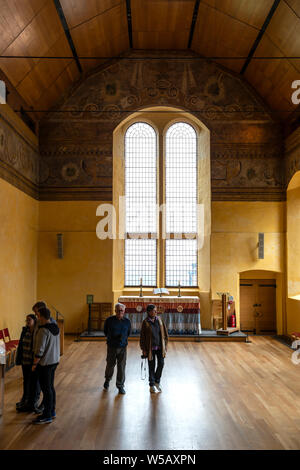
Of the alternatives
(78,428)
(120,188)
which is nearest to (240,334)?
(120,188)

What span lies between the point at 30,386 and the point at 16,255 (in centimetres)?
549

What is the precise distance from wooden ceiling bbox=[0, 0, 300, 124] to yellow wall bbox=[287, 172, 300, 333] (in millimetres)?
2670

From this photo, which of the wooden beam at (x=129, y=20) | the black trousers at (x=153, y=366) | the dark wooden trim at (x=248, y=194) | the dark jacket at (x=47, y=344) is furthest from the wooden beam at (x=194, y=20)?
the dark jacket at (x=47, y=344)

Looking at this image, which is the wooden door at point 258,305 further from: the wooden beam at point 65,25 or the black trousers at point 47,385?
the wooden beam at point 65,25

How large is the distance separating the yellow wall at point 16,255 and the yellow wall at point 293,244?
856 centimetres

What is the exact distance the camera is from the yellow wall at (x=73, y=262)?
1320 cm

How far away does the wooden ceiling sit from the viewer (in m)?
9.68

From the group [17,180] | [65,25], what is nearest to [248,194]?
[17,180]

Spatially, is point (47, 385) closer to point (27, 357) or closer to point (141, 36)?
point (27, 357)

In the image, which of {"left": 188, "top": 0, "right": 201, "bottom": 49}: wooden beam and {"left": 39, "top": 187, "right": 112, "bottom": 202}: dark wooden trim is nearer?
{"left": 188, "top": 0, "right": 201, "bottom": 49}: wooden beam

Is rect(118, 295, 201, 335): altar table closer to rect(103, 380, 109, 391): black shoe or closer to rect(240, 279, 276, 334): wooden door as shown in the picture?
rect(240, 279, 276, 334): wooden door

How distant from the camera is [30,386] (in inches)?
247

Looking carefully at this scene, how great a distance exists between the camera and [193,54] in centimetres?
1380

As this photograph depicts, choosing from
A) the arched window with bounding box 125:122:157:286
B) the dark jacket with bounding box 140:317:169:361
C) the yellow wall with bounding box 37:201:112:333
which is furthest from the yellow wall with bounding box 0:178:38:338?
the dark jacket with bounding box 140:317:169:361
